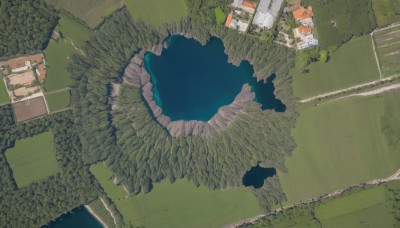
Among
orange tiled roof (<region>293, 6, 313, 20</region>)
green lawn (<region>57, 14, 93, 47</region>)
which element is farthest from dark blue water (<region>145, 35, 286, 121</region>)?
green lawn (<region>57, 14, 93, 47</region>)

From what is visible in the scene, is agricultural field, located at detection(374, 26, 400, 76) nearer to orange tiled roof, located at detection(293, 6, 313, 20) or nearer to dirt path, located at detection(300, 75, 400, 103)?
dirt path, located at detection(300, 75, 400, 103)

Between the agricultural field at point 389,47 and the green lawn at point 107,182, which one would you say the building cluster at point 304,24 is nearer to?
the agricultural field at point 389,47

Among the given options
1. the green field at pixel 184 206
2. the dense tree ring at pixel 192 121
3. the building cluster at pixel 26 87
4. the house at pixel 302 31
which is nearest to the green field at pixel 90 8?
the dense tree ring at pixel 192 121

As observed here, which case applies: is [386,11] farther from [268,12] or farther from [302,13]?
[268,12]

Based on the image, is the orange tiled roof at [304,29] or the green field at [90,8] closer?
the green field at [90,8]

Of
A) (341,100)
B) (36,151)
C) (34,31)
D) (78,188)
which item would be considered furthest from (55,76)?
(341,100)

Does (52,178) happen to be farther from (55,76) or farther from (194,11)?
(194,11)

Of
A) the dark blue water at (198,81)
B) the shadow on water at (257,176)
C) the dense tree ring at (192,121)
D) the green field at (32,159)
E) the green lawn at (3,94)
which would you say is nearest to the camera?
the green lawn at (3,94)
